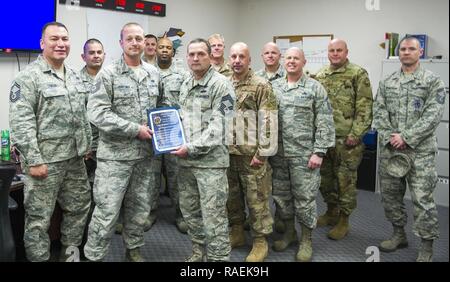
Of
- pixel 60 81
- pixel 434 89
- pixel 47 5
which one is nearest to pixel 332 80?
pixel 434 89

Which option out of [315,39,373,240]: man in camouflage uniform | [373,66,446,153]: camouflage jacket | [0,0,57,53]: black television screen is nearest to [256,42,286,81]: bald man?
[315,39,373,240]: man in camouflage uniform

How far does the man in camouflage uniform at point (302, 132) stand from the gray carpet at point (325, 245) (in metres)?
0.26

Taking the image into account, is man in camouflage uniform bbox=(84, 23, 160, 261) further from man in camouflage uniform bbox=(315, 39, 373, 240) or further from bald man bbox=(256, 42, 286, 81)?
man in camouflage uniform bbox=(315, 39, 373, 240)

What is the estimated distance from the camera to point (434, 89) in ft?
9.05

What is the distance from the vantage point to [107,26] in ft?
13.8

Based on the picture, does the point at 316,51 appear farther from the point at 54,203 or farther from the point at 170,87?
the point at 54,203

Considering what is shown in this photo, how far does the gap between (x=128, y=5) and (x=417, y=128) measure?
3.00 metres

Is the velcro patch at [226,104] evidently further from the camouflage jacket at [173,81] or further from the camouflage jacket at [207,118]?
the camouflage jacket at [173,81]

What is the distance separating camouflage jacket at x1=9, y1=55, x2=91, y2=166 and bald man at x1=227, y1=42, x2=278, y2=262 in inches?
37.2

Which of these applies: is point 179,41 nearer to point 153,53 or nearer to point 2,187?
point 153,53

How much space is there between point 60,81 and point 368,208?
3105mm

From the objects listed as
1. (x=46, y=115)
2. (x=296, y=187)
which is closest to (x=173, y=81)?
(x=46, y=115)

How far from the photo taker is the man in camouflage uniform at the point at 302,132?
9.34ft

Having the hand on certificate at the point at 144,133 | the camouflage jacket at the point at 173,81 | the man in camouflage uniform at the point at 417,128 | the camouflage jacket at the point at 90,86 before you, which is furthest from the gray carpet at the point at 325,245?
the camouflage jacket at the point at 173,81
